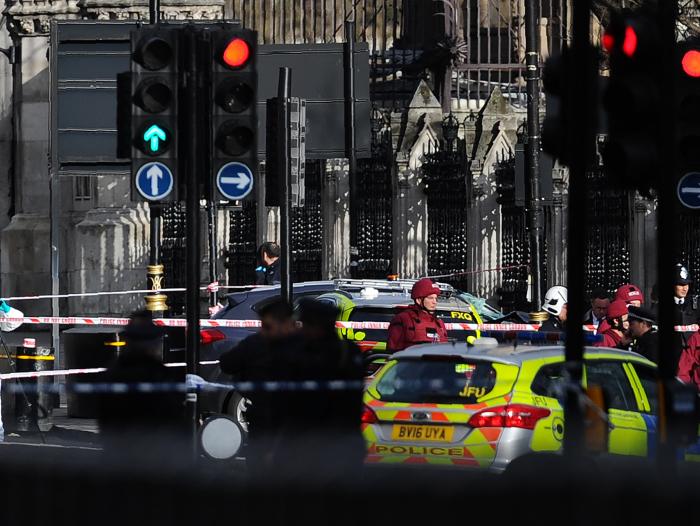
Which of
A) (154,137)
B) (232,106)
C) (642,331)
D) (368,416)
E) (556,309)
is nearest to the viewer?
(368,416)

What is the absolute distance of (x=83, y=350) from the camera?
67.0ft

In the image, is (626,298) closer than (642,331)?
No

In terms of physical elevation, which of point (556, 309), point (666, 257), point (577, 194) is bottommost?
point (556, 309)

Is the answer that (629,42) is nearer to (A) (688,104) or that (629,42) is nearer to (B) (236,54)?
(A) (688,104)

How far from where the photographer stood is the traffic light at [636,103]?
916cm

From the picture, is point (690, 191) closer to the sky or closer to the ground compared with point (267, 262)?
closer to the sky

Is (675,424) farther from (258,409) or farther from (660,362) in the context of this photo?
(258,409)

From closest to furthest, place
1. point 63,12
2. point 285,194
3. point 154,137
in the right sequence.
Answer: point 154,137
point 285,194
point 63,12

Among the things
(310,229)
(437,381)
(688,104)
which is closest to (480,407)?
(437,381)

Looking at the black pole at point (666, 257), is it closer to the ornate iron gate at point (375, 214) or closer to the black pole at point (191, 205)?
the black pole at point (191, 205)

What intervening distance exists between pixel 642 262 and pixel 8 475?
1916 cm

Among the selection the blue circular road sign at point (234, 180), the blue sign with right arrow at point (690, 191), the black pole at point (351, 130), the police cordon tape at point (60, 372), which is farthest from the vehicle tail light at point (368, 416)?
the black pole at point (351, 130)

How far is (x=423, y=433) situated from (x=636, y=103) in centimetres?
408

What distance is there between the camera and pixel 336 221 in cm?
2898
